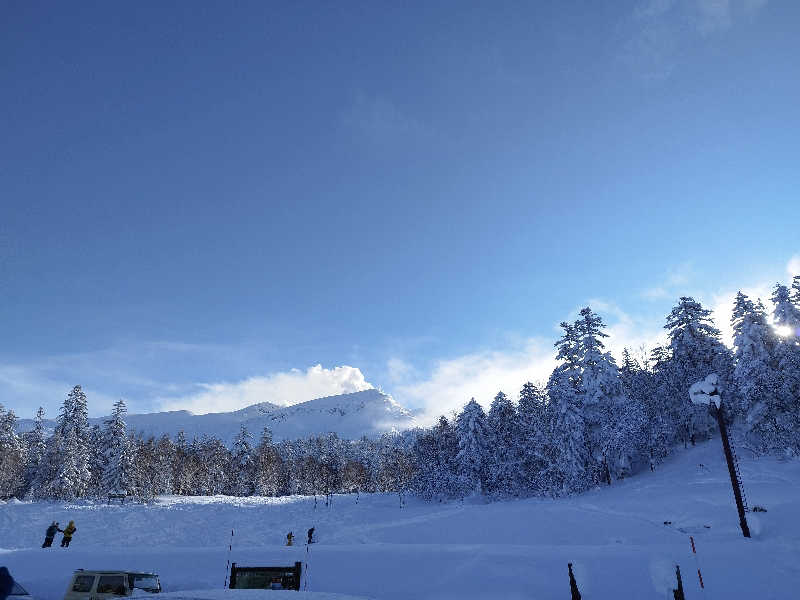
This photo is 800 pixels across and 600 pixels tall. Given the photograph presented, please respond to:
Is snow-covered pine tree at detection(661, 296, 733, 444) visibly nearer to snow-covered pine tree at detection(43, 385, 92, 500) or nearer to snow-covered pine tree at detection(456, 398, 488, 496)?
snow-covered pine tree at detection(456, 398, 488, 496)

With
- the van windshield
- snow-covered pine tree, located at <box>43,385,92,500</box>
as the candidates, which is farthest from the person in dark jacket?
snow-covered pine tree, located at <box>43,385,92,500</box>

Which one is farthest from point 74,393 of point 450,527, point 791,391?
point 791,391

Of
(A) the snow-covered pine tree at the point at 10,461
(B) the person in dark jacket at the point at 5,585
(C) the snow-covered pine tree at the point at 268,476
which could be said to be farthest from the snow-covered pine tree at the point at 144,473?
(B) the person in dark jacket at the point at 5,585

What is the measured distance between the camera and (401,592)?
13.8m

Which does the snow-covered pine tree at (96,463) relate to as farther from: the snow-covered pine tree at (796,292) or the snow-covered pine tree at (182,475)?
the snow-covered pine tree at (796,292)

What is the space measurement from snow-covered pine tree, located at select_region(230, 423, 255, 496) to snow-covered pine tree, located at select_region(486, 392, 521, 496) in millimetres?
60437

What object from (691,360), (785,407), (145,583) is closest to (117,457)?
(145,583)

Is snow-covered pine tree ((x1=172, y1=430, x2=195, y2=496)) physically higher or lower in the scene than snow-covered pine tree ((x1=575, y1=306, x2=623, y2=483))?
lower

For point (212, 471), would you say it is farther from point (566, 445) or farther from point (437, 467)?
point (566, 445)

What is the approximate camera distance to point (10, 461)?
221 feet

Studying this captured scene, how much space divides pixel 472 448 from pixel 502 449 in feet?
11.2

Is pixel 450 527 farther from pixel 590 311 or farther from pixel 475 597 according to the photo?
pixel 590 311

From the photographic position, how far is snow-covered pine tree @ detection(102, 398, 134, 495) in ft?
222

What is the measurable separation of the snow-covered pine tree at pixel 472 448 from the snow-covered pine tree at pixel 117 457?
46100 millimetres
